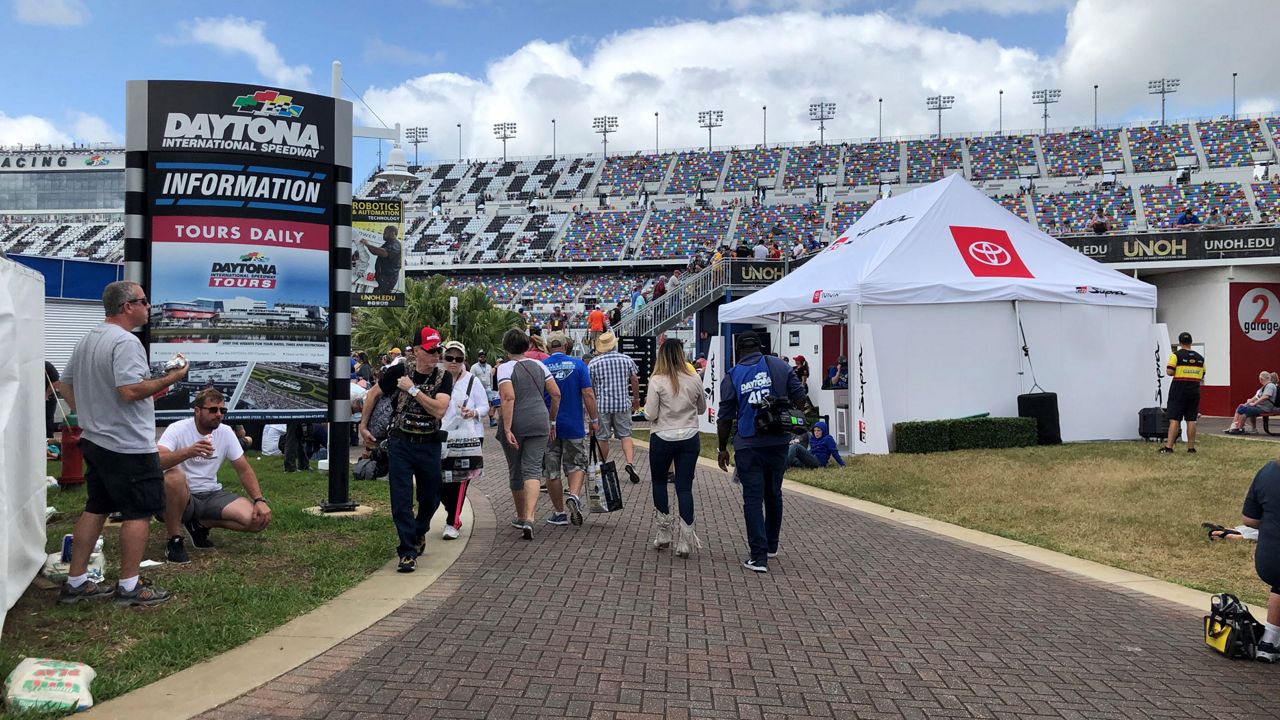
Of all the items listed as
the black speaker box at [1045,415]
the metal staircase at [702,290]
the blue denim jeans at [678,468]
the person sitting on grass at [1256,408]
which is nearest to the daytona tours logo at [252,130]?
the blue denim jeans at [678,468]

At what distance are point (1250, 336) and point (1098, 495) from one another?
57.0 feet

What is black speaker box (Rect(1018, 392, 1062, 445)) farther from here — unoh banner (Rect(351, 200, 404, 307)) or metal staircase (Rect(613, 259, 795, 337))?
metal staircase (Rect(613, 259, 795, 337))

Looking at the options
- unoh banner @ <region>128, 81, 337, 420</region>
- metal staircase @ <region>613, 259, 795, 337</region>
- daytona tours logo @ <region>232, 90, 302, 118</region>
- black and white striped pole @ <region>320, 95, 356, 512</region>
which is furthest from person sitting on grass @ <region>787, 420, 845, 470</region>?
metal staircase @ <region>613, 259, 795, 337</region>

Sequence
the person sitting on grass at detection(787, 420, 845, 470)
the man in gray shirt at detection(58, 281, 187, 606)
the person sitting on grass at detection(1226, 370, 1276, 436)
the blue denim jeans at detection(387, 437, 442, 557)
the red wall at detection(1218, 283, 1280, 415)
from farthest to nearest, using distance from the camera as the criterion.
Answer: the red wall at detection(1218, 283, 1280, 415) < the person sitting on grass at detection(1226, 370, 1276, 436) < the person sitting on grass at detection(787, 420, 845, 470) < the blue denim jeans at detection(387, 437, 442, 557) < the man in gray shirt at detection(58, 281, 187, 606)

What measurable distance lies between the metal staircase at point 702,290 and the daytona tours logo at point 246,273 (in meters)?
19.4

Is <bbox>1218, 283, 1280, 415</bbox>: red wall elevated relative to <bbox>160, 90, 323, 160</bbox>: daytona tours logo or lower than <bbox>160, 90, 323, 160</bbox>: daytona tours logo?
lower

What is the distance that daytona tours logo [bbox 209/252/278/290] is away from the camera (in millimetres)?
8148

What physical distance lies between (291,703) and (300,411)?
515 cm

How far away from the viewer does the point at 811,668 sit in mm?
4430

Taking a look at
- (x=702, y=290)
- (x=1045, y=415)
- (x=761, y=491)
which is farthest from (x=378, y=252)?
(x=702, y=290)

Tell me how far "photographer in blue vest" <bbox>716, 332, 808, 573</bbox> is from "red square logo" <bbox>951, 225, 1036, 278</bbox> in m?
9.65

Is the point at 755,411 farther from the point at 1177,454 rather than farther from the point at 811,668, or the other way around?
the point at 1177,454

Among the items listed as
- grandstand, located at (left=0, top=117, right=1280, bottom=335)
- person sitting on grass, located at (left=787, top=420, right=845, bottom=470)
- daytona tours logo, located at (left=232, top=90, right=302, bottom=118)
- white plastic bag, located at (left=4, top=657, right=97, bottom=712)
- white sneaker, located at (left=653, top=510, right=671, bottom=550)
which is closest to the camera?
white plastic bag, located at (left=4, top=657, right=97, bottom=712)

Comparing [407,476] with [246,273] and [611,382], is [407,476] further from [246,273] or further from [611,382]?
[611,382]
